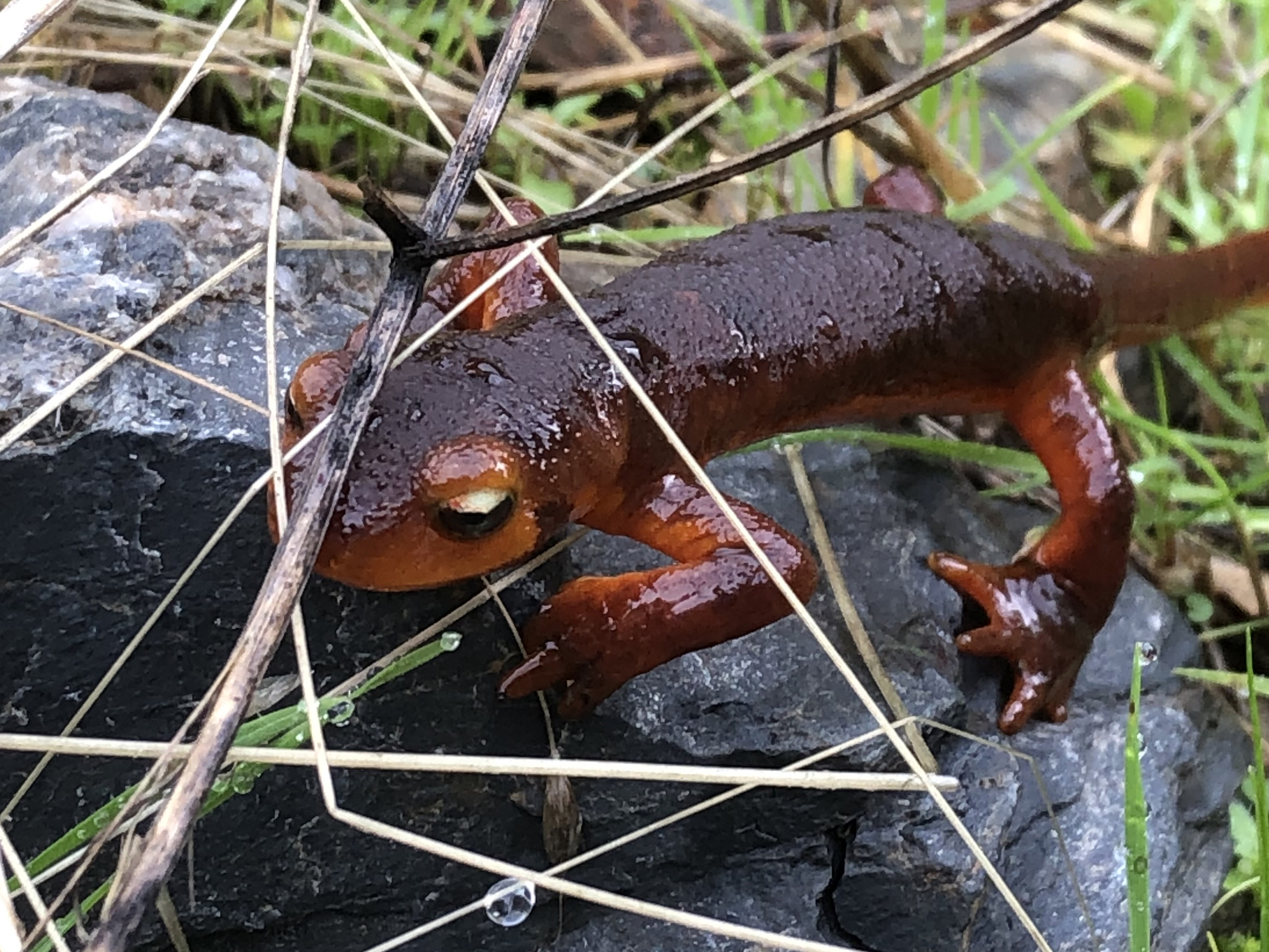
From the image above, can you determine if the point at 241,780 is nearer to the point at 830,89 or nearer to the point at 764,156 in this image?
the point at 764,156

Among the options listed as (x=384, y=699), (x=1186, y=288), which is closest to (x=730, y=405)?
(x=384, y=699)

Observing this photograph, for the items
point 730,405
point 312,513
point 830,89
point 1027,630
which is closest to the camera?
point 312,513

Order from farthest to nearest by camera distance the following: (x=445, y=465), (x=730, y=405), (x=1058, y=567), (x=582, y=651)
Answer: (x=1058, y=567) → (x=730, y=405) → (x=582, y=651) → (x=445, y=465)

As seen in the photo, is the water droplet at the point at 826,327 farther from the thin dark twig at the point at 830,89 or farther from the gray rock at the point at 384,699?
the thin dark twig at the point at 830,89

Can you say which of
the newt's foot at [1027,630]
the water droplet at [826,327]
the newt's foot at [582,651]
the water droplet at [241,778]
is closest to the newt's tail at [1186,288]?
the newt's foot at [1027,630]

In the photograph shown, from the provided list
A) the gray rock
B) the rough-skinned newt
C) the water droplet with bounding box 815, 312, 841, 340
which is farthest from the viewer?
the water droplet with bounding box 815, 312, 841, 340

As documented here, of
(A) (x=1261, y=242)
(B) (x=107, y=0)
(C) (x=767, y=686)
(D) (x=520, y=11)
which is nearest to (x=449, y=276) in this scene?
(D) (x=520, y=11)

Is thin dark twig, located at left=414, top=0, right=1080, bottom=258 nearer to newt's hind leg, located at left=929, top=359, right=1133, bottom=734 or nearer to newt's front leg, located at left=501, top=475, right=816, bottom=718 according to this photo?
newt's front leg, located at left=501, top=475, right=816, bottom=718

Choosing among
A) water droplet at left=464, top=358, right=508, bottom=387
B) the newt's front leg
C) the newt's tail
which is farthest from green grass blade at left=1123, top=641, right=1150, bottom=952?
the newt's tail

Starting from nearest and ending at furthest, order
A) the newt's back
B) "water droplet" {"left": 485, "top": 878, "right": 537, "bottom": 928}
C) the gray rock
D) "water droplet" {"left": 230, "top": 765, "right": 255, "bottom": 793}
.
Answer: "water droplet" {"left": 230, "top": 765, "right": 255, "bottom": 793}
the gray rock
"water droplet" {"left": 485, "top": 878, "right": 537, "bottom": 928}
the newt's back
